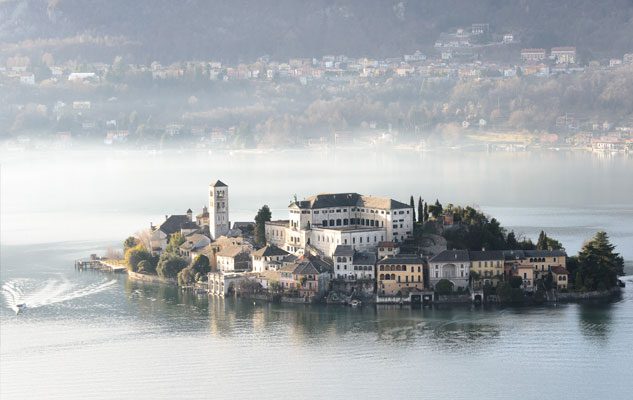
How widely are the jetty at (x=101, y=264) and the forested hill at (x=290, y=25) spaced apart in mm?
62559

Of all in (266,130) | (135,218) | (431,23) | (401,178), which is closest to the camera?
(135,218)

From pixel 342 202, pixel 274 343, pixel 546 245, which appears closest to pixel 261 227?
pixel 342 202

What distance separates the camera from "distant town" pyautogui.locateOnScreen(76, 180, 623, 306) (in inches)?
1000

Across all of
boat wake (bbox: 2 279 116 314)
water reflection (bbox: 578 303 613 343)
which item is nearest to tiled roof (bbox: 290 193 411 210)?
boat wake (bbox: 2 279 116 314)

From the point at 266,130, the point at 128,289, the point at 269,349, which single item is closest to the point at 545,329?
the point at 269,349

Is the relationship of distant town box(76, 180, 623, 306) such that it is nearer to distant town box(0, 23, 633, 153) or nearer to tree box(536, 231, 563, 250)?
tree box(536, 231, 563, 250)

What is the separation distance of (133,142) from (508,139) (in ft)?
48.0

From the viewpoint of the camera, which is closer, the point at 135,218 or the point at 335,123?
the point at 135,218

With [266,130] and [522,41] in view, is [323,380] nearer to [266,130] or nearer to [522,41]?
[266,130]

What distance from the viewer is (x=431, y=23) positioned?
330ft

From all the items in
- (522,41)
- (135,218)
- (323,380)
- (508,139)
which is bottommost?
(323,380)

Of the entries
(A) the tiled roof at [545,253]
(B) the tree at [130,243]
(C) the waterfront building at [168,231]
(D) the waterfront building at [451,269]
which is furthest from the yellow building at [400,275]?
(B) the tree at [130,243]

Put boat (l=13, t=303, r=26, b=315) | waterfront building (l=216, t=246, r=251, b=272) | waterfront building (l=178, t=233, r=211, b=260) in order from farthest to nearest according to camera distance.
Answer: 1. waterfront building (l=178, t=233, r=211, b=260)
2. waterfront building (l=216, t=246, r=251, b=272)
3. boat (l=13, t=303, r=26, b=315)

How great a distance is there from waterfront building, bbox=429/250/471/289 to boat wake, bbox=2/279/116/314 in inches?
191
